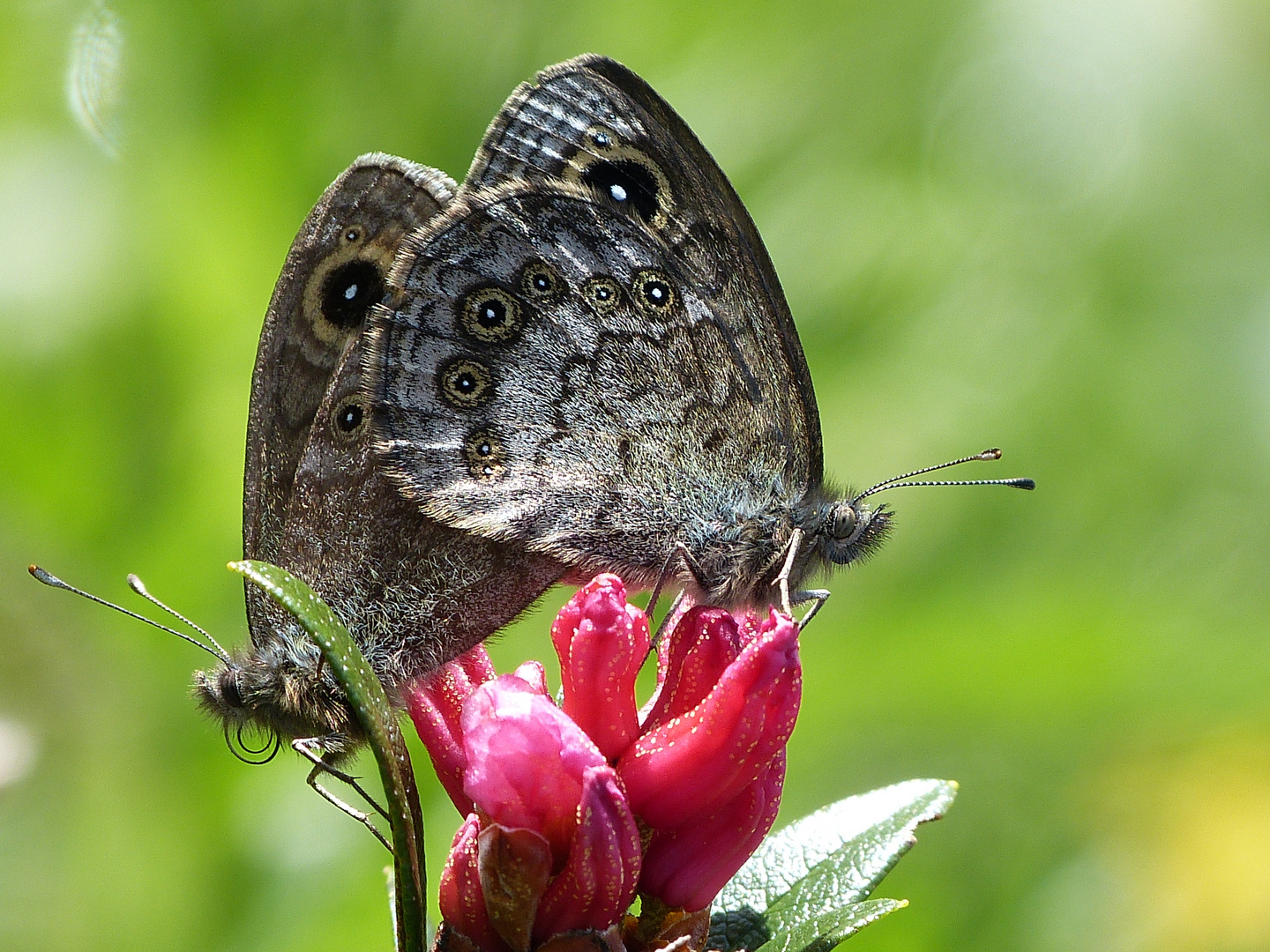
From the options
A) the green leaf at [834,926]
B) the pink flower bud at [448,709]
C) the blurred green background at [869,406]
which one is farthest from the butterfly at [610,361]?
the blurred green background at [869,406]

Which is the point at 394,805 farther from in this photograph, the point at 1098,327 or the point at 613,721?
the point at 1098,327

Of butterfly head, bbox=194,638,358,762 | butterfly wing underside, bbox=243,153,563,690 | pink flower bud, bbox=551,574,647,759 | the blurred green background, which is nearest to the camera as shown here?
pink flower bud, bbox=551,574,647,759

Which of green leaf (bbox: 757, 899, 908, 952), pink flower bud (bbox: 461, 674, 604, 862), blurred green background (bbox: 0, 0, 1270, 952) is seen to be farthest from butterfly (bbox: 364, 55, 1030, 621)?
blurred green background (bbox: 0, 0, 1270, 952)

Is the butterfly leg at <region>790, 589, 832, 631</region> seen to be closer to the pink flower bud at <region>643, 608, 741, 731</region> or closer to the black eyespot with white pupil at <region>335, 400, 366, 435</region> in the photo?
the pink flower bud at <region>643, 608, 741, 731</region>

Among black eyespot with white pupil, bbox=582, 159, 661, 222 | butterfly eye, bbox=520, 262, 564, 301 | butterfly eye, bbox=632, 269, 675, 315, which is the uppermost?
black eyespot with white pupil, bbox=582, 159, 661, 222

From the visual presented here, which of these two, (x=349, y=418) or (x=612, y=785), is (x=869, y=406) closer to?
(x=349, y=418)

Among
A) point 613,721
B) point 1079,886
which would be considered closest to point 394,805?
point 613,721

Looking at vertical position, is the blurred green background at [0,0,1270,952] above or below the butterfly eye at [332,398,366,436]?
above

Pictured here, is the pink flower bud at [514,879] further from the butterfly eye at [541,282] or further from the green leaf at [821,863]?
the butterfly eye at [541,282]
